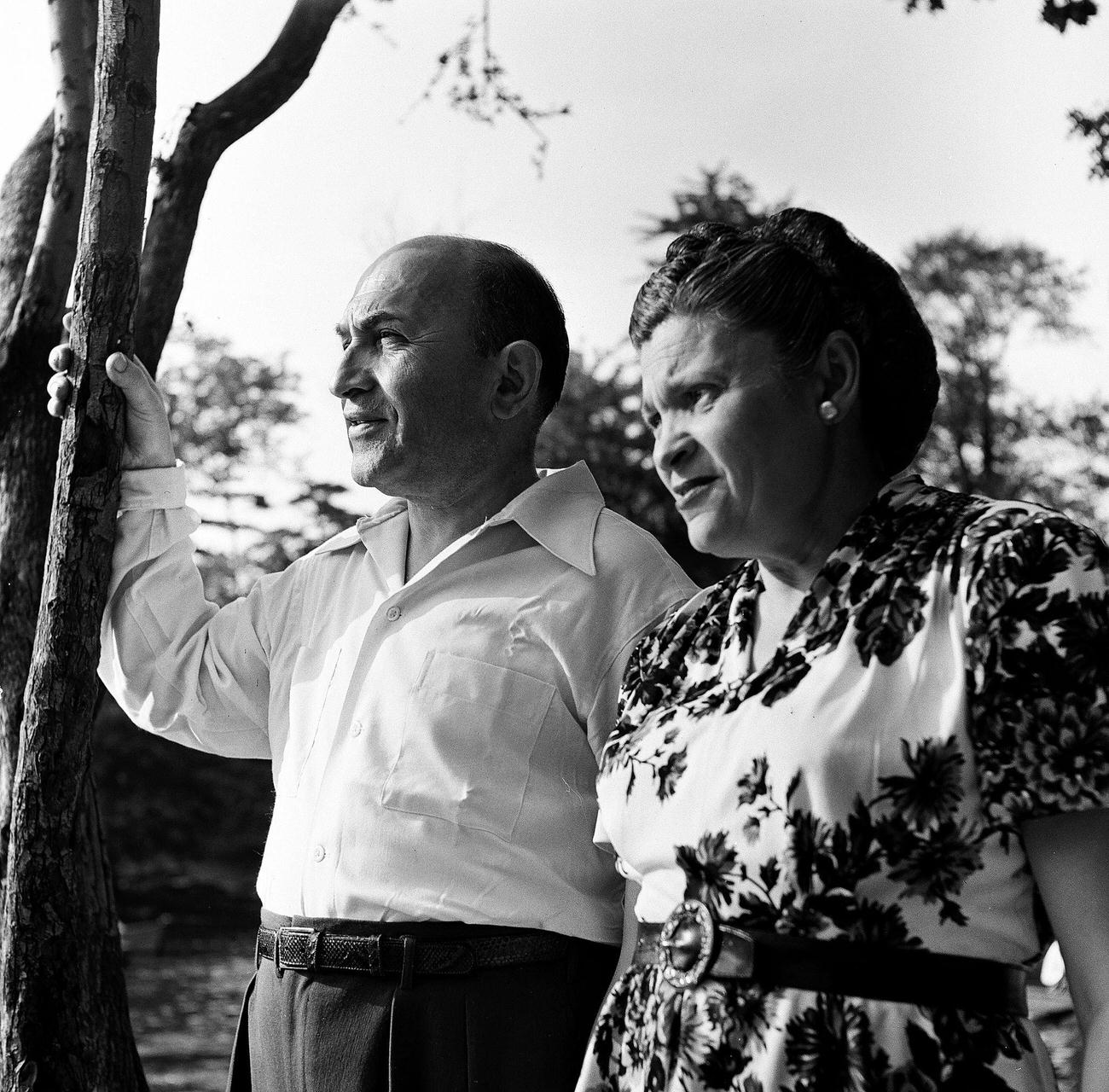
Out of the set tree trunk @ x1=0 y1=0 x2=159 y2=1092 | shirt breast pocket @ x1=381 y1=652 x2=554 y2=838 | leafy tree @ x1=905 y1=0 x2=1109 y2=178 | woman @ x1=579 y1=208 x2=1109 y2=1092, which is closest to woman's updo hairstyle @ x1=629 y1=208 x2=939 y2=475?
woman @ x1=579 y1=208 x2=1109 y2=1092

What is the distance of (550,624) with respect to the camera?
199 cm

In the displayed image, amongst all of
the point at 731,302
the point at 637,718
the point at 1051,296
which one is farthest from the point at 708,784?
the point at 1051,296

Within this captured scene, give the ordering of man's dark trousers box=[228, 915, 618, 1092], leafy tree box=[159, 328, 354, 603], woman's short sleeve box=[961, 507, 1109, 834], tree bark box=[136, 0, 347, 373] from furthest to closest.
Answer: leafy tree box=[159, 328, 354, 603] → tree bark box=[136, 0, 347, 373] → man's dark trousers box=[228, 915, 618, 1092] → woman's short sleeve box=[961, 507, 1109, 834]

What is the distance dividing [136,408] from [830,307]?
1206 millimetres

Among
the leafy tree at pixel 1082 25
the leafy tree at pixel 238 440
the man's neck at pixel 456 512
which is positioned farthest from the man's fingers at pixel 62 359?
the leafy tree at pixel 238 440

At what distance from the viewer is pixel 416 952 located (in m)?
1.84

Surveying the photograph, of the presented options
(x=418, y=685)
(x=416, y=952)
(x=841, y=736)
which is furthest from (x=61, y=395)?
(x=841, y=736)

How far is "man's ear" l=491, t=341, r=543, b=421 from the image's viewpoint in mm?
2186

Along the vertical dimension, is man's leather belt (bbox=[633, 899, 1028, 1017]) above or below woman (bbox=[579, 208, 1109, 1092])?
below

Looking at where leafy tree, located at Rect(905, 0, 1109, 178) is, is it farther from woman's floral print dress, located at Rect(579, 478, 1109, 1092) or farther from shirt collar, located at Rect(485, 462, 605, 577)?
woman's floral print dress, located at Rect(579, 478, 1109, 1092)

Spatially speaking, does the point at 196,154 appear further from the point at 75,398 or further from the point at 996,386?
the point at 996,386

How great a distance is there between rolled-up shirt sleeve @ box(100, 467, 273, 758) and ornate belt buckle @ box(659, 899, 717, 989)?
1024 millimetres

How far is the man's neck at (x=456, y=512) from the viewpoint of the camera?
84.9 inches

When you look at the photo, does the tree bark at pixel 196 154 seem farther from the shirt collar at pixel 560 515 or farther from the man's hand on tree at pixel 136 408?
the shirt collar at pixel 560 515
